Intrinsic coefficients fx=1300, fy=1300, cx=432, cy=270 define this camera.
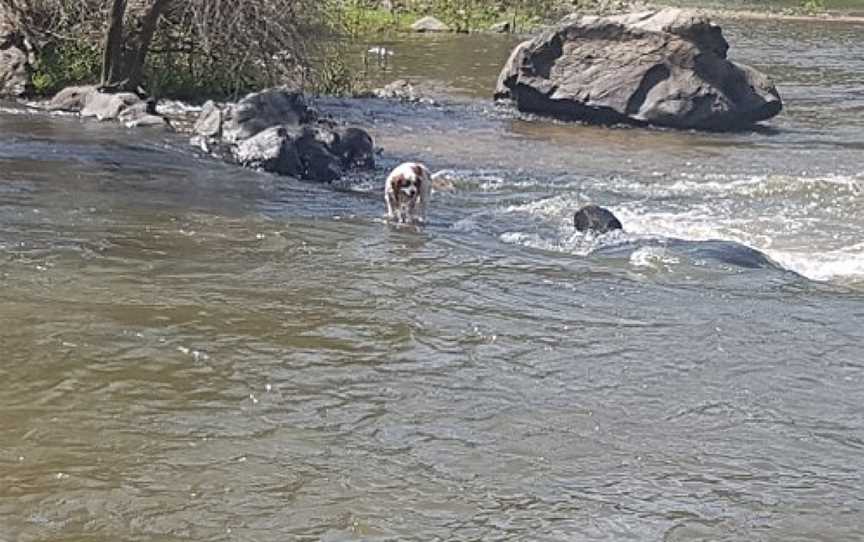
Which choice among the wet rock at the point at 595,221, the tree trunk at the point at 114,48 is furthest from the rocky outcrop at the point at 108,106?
the wet rock at the point at 595,221

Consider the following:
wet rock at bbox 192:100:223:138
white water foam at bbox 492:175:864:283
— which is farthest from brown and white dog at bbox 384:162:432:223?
wet rock at bbox 192:100:223:138

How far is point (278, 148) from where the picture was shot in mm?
16328

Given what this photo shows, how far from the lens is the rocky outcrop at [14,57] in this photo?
68.6 ft

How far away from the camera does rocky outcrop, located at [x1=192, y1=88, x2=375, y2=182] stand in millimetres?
16297

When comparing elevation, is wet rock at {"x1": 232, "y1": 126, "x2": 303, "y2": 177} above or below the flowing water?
above

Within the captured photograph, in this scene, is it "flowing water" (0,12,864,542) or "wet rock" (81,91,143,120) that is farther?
"wet rock" (81,91,143,120)

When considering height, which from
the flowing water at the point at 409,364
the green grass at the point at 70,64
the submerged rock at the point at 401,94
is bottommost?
the flowing water at the point at 409,364

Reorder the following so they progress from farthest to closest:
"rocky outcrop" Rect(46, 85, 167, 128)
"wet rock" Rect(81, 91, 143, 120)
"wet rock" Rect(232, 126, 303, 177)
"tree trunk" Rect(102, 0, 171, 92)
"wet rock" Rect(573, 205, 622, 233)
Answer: "tree trunk" Rect(102, 0, 171, 92), "wet rock" Rect(81, 91, 143, 120), "rocky outcrop" Rect(46, 85, 167, 128), "wet rock" Rect(232, 126, 303, 177), "wet rock" Rect(573, 205, 622, 233)

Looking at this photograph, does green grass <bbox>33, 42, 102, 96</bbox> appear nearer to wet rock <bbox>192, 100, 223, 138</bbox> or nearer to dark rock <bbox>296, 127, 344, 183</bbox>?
wet rock <bbox>192, 100, 223, 138</bbox>

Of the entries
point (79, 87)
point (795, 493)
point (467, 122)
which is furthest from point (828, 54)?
point (795, 493)

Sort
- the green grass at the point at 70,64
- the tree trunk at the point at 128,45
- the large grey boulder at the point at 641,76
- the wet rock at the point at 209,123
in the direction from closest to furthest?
the wet rock at the point at 209,123 → the tree trunk at the point at 128,45 → the green grass at the point at 70,64 → the large grey boulder at the point at 641,76

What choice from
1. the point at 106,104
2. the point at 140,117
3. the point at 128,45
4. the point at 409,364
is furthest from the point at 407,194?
the point at 128,45

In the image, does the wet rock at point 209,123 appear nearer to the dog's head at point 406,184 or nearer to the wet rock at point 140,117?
the wet rock at point 140,117

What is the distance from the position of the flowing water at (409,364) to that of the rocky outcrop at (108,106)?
3.18 m
